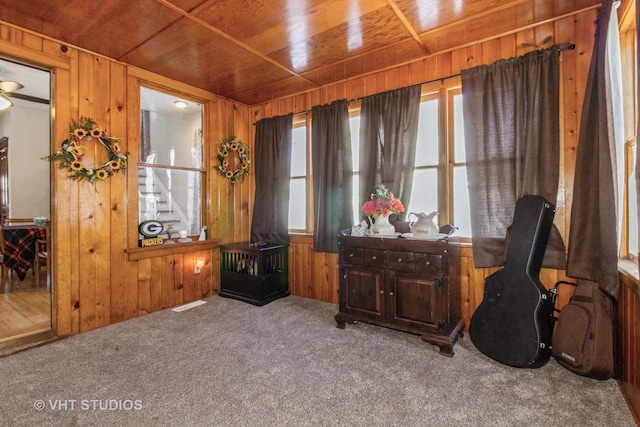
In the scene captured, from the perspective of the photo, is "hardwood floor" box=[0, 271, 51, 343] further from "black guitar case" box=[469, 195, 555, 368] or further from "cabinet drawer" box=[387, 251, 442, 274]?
"black guitar case" box=[469, 195, 555, 368]

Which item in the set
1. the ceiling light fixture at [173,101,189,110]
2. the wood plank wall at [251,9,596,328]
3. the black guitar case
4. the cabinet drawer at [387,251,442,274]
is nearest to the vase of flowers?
the cabinet drawer at [387,251,442,274]

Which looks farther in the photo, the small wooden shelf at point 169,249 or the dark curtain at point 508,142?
the small wooden shelf at point 169,249

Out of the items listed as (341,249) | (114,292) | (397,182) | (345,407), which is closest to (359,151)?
(397,182)

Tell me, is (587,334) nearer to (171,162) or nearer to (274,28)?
(274,28)

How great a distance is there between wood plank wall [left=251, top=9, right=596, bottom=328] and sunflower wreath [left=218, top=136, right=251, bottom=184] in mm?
945

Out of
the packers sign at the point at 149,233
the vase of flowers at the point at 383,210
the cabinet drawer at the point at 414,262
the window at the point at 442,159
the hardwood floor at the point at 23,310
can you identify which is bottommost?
the hardwood floor at the point at 23,310

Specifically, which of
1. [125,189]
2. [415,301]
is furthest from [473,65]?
[125,189]

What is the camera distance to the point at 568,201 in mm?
2293

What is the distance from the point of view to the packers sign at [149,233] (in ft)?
10.4

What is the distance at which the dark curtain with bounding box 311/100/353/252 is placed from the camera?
3.28m

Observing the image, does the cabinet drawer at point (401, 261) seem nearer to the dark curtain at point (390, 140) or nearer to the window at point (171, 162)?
the dark curtain at point (390, 140)

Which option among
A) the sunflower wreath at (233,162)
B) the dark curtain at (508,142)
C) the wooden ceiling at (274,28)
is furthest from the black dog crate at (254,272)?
the dark curtain at (508,142)

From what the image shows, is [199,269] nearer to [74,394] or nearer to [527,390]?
[74,394]

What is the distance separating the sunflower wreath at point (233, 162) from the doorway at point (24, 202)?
1.63m
